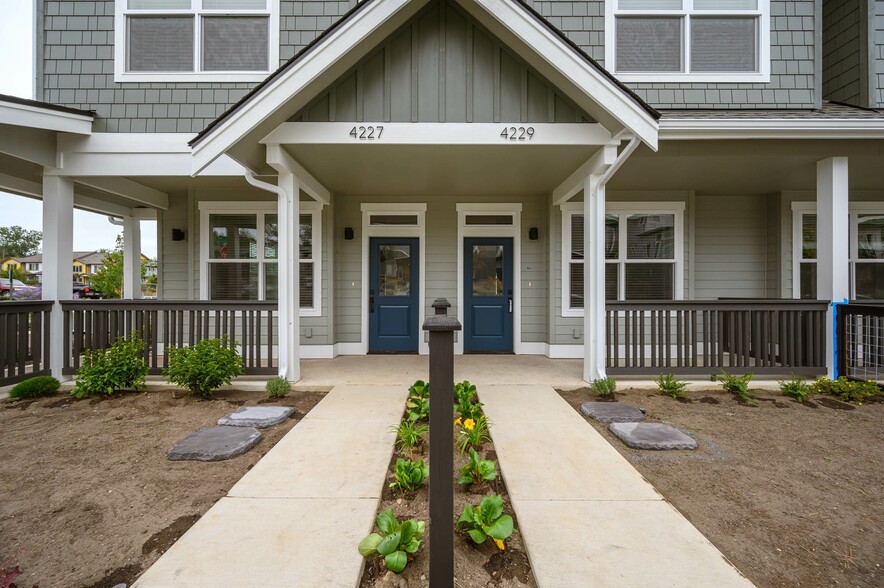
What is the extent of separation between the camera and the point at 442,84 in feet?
13.5

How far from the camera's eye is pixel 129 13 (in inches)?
203

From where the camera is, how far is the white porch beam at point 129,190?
5342 mm

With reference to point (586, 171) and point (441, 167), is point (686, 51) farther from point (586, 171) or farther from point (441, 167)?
point (441, 167)

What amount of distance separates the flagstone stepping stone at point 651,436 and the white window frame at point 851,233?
16.1 ft

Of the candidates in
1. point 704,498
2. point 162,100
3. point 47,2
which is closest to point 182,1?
point 162,100

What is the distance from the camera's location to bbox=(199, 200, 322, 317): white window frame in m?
6.29

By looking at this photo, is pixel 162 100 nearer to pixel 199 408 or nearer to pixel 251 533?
pixel 199 408

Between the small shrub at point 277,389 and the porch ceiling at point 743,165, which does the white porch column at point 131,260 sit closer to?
the small shrub at point 277,389

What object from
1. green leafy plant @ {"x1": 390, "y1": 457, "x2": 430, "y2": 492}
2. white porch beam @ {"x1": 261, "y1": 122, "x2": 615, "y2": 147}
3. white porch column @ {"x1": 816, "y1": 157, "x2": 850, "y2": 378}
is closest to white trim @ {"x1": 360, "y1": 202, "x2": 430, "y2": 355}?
white porch beam @ {"x1": 261, "y1": 122, "x2": 615, "y2": 147}

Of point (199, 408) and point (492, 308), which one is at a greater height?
point (492, 308)

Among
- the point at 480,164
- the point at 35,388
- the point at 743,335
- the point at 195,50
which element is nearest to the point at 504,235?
the point at 480,164

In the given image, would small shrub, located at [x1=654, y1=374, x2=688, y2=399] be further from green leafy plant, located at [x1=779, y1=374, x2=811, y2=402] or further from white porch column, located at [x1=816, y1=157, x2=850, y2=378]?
white porch column, located at [x1=816, y1=157, x2=850, y2=378]

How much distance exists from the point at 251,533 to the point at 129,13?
650 cm

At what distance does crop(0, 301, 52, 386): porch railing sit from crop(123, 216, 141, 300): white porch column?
8.45ft
